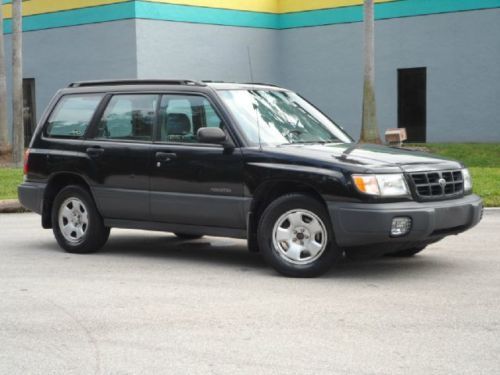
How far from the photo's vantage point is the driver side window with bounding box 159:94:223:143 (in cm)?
891

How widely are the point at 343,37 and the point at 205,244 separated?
63.2ft

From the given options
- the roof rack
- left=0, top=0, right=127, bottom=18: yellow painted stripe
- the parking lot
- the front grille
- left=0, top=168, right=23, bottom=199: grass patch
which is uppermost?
left=0, top=0, right=127, bottom=18: yellow painted stripe

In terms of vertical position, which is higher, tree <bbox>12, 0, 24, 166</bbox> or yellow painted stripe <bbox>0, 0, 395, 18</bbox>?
Result: yellow painted stripe <bbox>0, 0, 395, 18</bbox>

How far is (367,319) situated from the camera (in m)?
6.51

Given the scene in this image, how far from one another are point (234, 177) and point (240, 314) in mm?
2058

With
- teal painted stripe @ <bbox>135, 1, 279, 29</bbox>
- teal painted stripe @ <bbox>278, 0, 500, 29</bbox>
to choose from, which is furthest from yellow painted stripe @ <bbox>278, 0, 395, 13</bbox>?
teal painted stripe @ <bbox>135, 1, 279, 29</bbox>

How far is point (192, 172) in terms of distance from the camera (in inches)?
347

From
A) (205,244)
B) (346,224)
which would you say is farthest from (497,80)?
(346,224)

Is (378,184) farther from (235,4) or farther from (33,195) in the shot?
(235,4)

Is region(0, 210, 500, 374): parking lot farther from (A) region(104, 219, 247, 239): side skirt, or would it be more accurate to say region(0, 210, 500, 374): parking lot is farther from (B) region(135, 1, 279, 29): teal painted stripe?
(B) region(135, 1, 279, 29): teal painted stripe

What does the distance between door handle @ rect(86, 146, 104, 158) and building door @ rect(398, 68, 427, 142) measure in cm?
1905

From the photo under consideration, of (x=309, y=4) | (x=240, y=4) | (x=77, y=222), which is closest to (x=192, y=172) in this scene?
(x=77, y=222)

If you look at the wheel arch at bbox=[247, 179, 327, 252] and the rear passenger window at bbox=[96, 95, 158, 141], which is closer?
the wheel arch at bbox=[247, 179, 327, 252]

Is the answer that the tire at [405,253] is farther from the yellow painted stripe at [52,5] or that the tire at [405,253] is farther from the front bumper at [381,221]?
the yellow painted stripe at [52,5]
